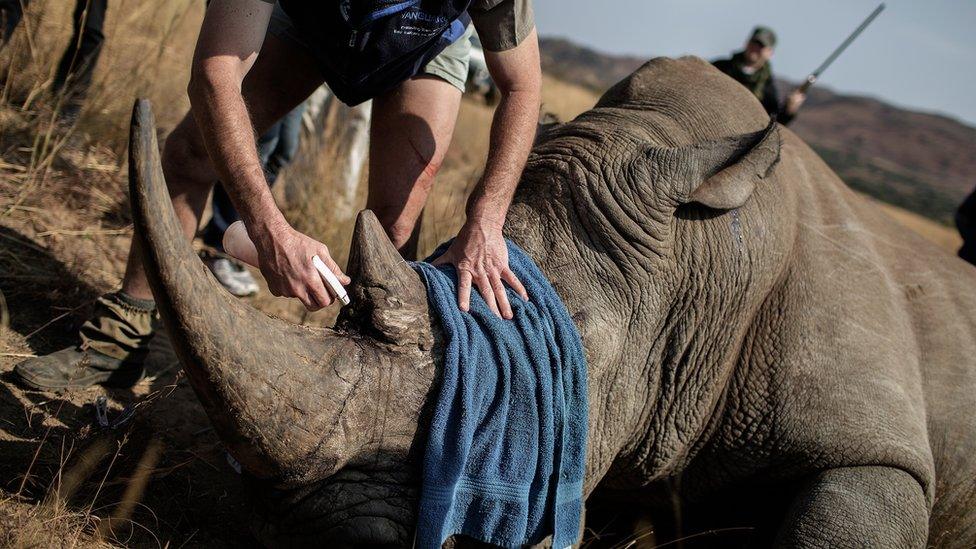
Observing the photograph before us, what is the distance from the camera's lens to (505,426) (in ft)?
8.09

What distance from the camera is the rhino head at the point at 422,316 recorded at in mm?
1978

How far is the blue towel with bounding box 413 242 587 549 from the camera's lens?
234 cm

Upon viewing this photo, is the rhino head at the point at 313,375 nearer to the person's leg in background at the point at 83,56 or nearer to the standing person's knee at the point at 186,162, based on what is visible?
the standing person's knee at the point at 186,162

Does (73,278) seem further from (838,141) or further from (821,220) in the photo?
(838,141)

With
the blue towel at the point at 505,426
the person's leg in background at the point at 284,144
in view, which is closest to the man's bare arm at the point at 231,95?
the blue towel at the point at 505,426

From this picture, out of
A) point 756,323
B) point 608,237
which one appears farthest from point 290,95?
point 756,323

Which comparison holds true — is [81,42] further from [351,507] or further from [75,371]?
[351,507]

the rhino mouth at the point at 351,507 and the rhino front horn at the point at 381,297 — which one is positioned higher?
the rhino front horn at the point at 381,297

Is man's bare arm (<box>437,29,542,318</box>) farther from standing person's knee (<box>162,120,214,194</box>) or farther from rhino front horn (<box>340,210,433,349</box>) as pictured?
standing person's knee (<box>162,120,214,194</box>)

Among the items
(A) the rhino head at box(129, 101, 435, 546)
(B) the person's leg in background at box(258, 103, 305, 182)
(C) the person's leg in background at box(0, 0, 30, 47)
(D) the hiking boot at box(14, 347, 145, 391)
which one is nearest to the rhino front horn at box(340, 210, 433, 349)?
(A) the rhino head at box(129, 101, 435, 546)

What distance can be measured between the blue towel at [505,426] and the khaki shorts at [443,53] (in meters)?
1.23

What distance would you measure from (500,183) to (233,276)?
272 cm

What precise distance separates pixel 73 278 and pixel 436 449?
2.92 metres

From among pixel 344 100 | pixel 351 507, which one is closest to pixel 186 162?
pixel 344 100
